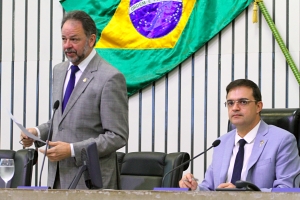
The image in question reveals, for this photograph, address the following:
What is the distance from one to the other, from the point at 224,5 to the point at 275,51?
0.57 meters

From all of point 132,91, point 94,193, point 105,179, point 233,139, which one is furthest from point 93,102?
point 132,91

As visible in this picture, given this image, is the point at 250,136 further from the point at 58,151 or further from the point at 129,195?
the point at 129,195

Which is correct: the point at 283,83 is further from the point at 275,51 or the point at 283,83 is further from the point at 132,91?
the point at 132,91

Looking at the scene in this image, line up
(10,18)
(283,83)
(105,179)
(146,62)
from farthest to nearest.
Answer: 1. (10,18)
2. (146,62)
3. (283,83)
4. (105,179)

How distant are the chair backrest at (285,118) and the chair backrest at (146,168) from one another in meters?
0.56

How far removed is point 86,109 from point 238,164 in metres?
0.94

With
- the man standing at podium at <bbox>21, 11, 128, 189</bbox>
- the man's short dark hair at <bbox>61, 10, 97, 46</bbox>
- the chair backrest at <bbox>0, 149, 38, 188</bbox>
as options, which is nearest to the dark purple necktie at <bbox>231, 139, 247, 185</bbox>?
the man standing at podium at <bbox>21, 11, 128, 189</bbox>

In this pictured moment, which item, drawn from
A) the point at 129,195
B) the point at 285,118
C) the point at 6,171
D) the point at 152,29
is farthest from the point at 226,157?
the point at 152,29

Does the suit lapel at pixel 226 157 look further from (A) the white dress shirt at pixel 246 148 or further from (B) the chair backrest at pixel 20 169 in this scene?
(B) the chair backrest at pixel 20 169

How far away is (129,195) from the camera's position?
2.05 meters

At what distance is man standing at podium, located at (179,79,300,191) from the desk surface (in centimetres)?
131

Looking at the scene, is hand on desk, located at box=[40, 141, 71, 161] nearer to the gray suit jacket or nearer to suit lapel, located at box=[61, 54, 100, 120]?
the gray suit jacket

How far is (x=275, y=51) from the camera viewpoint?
5031 mm

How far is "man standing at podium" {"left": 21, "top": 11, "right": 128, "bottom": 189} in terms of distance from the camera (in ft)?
10.6
